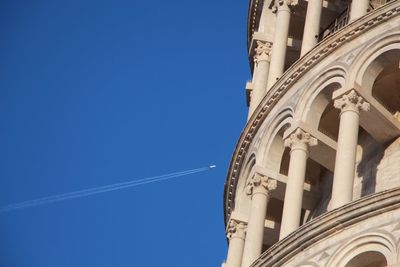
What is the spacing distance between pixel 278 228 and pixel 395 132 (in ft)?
12.7

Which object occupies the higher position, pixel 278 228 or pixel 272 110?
pixel 272 110

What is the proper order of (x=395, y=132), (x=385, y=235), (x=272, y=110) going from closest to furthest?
(x=385, y=235)
(x=395, y=132)
(x=272, y=110)

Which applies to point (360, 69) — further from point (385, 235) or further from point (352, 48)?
point (385, 235)

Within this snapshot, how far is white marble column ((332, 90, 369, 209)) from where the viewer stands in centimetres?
2839

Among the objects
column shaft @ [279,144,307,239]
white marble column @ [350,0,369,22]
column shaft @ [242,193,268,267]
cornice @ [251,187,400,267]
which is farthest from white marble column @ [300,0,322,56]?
cornice @ [251,187,400,267]

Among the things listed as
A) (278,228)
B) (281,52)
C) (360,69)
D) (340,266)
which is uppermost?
(281,52)

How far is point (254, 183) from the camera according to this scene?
32.0 metres

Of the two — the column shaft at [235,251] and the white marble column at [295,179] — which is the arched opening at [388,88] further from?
the column shaft at [235,251]

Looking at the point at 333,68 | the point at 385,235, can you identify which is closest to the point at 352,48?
the point at 333,68

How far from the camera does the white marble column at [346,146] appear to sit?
28.4 metres

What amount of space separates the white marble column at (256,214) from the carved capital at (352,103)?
2590 millimetres

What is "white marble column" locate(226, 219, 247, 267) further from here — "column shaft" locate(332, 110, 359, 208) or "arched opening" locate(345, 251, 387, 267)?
"arched opening" locate(345, 251, 387, 267)

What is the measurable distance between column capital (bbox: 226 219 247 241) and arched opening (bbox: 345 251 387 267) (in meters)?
5.92

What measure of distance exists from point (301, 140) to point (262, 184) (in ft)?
4.87
